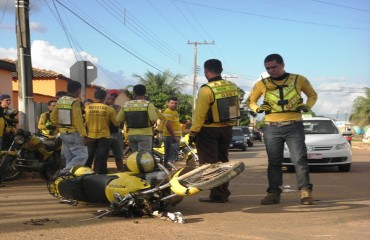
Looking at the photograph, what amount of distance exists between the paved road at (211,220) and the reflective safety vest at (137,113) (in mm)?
1707

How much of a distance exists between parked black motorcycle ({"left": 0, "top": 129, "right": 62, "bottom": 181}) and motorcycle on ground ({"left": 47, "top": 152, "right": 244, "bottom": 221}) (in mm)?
3404

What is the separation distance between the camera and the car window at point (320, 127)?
43.1 ft

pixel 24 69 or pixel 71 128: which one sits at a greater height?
pixel 24 69

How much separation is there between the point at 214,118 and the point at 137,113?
1.88 metres

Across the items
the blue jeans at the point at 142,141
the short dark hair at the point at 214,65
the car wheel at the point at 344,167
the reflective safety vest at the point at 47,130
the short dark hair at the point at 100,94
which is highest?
the short dark hair at the point at 214,65

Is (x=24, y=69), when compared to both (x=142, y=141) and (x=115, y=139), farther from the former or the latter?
(x=142, y=141)

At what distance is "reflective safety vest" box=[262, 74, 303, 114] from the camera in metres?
6.48

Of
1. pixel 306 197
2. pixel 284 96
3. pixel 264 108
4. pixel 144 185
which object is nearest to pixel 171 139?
pixel 264 108

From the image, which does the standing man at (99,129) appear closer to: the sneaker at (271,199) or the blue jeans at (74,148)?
the blue jeans at (74,148)

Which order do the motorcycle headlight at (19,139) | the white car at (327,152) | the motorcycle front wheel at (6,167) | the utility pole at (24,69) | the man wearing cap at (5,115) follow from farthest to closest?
the white car at (327,152) → the utility pole at (24,69) → the man wearing cap at (5,115) → the motorcycle headlight at (19,139) → the motorcycle front wheel at (6,167)

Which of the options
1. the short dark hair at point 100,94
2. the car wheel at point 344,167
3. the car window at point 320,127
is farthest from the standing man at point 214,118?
the car window at point 320,127

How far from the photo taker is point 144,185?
Answer: 18.4 ft

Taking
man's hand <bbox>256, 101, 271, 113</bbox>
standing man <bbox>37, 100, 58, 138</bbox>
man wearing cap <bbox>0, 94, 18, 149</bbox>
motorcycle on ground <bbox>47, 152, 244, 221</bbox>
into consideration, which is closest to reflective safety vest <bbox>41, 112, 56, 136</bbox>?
standing man <bbox>37, 100, 58, 138</bbox>

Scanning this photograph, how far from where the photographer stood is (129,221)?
5.43m
